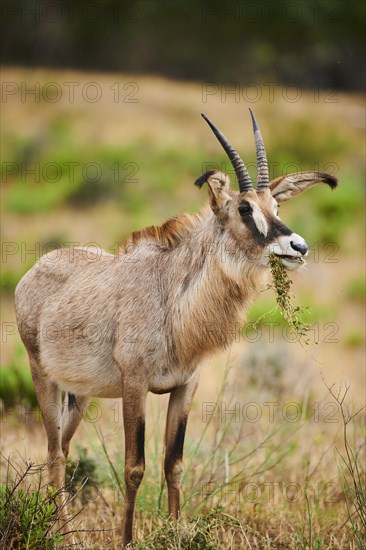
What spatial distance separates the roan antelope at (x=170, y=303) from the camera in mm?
5961

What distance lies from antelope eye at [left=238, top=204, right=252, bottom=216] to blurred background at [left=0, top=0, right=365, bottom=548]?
1.99 ft

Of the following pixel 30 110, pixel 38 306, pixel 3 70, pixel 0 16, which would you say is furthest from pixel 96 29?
pixel 38 306

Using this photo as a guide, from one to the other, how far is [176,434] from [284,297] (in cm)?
125

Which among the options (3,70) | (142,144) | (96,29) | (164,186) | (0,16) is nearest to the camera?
(164,186)

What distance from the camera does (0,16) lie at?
33156 mm

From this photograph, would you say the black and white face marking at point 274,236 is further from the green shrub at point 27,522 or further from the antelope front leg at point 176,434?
the green shrub at point 27,522

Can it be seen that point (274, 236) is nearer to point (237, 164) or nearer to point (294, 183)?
point (237, 164)

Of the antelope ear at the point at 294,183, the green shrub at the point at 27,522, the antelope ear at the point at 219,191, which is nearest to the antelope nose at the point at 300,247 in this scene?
the antelope ear at the point at 219,191

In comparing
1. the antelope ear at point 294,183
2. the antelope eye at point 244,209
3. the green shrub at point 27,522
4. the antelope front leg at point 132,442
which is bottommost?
the green shrub at point 27,522

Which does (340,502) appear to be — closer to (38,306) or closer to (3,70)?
(38,306)

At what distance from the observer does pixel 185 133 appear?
24.0 m

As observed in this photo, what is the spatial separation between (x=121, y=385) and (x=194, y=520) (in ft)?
3.42

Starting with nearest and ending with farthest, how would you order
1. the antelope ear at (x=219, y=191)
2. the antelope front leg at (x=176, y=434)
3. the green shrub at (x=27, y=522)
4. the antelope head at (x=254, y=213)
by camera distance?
the green shrub at (x=27, y=522)
the antelope head at (x=254, y=213)
the antelope ear at (x=219, y=191)
the antelope front leg at (x=176, y=434)

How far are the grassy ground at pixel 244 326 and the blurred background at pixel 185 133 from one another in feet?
0.18
